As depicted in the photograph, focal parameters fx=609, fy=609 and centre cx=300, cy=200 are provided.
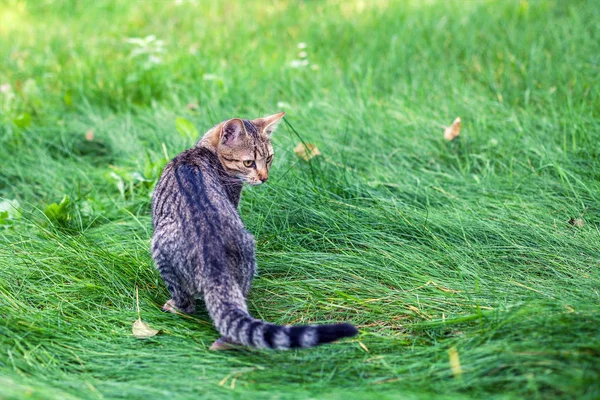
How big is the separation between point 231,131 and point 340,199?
2.48 ft

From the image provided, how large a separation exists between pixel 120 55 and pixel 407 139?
3.52 m

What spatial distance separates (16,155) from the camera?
185 inches

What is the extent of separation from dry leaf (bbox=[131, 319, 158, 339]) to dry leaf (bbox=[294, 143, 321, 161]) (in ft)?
5.01

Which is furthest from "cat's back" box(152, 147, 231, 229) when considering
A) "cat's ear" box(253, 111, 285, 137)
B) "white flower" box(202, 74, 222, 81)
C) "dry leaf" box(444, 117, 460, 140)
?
"white flower" box(202, 74, 222, 81)

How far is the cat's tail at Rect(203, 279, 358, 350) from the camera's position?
2178 mm

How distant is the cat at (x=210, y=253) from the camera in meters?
2.32

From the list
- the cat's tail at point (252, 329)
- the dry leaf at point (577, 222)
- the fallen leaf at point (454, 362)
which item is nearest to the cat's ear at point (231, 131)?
the cat's tail at point (252, 329)

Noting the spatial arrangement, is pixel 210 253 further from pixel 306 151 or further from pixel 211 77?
pixel 211 77

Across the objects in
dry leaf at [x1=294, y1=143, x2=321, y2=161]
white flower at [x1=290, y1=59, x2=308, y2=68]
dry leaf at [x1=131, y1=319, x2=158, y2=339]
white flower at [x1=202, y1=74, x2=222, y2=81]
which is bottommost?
dry leaf at [x1=131, y1=319, x2=158, y2=339]

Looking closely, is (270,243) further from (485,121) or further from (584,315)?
(485,121)

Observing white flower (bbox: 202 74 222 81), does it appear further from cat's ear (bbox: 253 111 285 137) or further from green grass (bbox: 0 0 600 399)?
cat's ear (bbox: 253 111 285 137)

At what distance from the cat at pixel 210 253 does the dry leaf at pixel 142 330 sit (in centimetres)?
20

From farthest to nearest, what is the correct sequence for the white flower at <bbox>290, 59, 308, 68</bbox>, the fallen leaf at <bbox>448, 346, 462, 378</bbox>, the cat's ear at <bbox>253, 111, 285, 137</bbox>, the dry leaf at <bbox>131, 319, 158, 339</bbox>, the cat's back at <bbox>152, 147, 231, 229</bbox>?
the white flower at <bbox>290, 59, 308, 68</bbox>
the cat's ear at <bbox>253, 111, 285, 137</bbox>
the cat's back at <bbox>152, 147, 231, 229</bbox>
the dry leaf at <bbox>131, 319, 158, 339</bbox>
the fallen leaf at <bbox>448, 346, 462, 378</bbox>

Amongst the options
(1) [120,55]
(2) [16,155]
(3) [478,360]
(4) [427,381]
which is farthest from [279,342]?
(1) [120,55]
